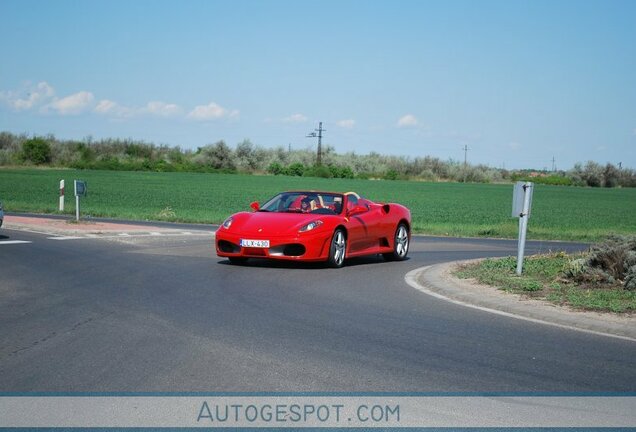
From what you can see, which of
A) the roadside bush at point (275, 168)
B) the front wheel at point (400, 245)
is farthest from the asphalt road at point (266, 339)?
the roadside bush at point (275, 168)

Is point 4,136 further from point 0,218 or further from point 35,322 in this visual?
point 35,322

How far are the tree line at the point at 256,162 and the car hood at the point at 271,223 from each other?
92889mm

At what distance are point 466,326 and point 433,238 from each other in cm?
1558

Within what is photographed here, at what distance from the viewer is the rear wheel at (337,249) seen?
14.5 metres

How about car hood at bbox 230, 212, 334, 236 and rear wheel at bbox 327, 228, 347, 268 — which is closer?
car hood at bbox 230, 212, 334, 236

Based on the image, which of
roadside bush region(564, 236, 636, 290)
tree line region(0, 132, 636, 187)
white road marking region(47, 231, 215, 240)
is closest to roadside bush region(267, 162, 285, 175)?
tree line region(0, 132, 636, 187)

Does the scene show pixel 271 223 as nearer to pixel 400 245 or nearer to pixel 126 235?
pixel 400 245

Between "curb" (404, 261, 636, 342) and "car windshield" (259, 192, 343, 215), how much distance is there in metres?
2.62

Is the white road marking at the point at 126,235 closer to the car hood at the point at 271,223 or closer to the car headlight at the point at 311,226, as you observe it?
the car hood at the point at 271,223

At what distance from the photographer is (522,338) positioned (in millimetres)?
8242

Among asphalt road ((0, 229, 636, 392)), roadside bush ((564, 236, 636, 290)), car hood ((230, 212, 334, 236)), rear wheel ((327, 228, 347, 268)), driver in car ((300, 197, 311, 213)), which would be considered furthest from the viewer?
driver in car ((300, 197, 311, 213))

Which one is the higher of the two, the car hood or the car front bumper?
the car hood

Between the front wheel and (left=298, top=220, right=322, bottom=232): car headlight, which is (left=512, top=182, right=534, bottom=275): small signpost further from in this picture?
the front wheel

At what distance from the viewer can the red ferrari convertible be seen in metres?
14.1
